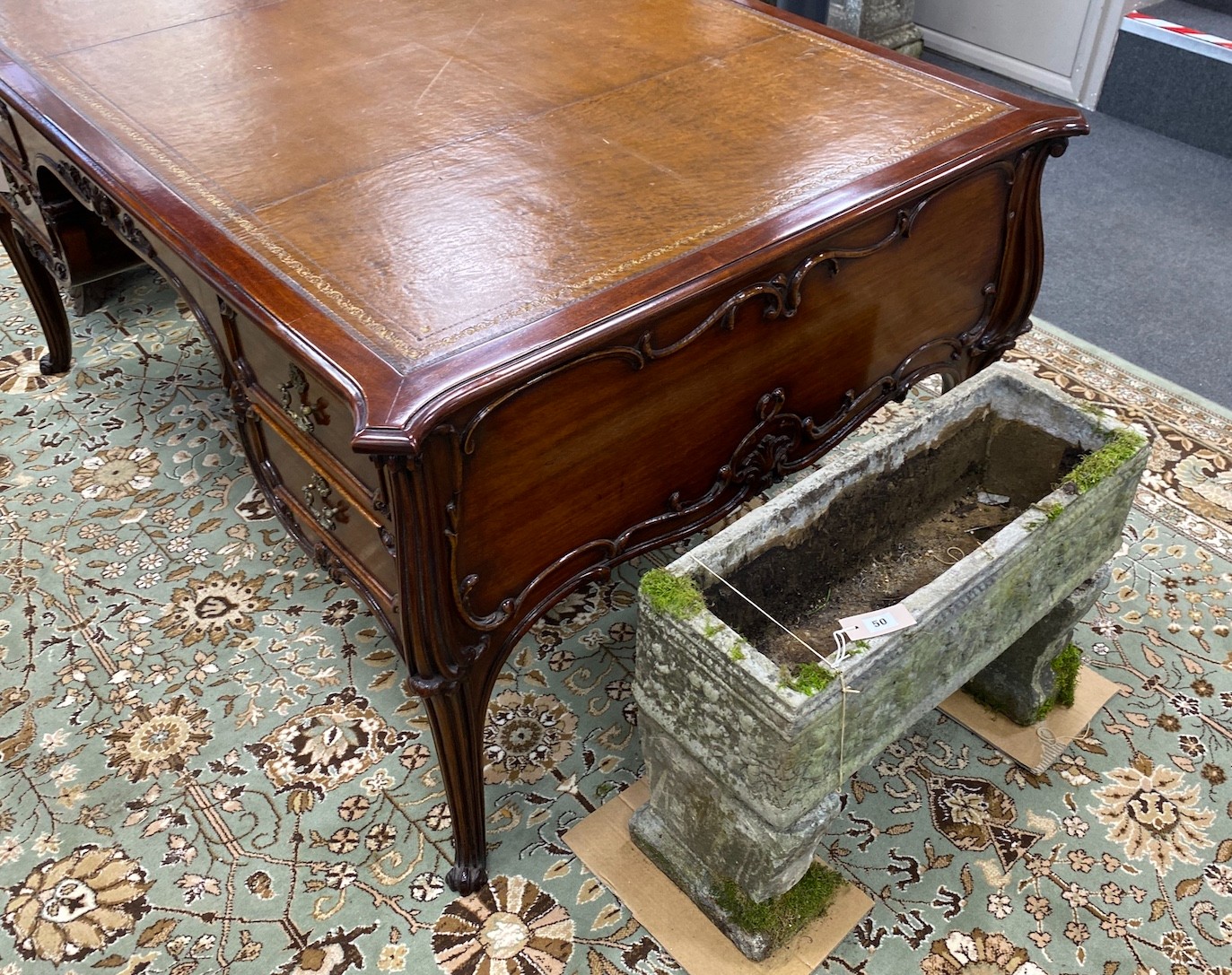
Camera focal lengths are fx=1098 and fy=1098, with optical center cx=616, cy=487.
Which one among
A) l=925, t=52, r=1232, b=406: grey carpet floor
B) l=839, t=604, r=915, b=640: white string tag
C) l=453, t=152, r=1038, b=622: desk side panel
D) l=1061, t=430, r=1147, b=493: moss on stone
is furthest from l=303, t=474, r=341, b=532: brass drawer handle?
l=925, t=52, r=1232, b=406: grey carpet floor

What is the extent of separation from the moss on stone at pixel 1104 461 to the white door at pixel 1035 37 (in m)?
2.71

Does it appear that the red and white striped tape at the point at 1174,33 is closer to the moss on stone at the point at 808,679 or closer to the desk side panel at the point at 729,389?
the desk side panel at the point at 729,389

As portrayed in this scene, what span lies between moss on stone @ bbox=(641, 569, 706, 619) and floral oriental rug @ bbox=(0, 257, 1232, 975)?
558 millimetres

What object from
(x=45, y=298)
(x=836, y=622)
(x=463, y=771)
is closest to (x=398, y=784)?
(x=463, y=771)

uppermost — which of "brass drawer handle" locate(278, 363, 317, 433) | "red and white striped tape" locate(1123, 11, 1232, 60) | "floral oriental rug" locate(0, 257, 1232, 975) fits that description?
"brass drawer handle" locate(278, 363, 317, 433)

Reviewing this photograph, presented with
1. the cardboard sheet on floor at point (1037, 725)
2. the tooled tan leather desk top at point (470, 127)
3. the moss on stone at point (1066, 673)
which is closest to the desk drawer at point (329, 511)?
the tooled tan leather desk top at point (470, 127)

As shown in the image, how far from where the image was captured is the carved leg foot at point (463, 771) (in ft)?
5.03

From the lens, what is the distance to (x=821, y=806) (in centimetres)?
150

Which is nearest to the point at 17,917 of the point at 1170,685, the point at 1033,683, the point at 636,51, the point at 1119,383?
the point at 1033,683

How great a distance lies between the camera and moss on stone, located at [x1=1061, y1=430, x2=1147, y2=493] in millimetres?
1641

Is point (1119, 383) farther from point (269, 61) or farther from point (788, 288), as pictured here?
point (269, 61)

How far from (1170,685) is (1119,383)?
98cm

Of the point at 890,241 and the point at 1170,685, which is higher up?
the point at 890,241

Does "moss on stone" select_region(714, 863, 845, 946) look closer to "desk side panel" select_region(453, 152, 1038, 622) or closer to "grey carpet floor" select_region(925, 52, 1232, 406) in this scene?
"desk side panel" select_region(453, 152, 1038, 622)
